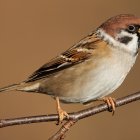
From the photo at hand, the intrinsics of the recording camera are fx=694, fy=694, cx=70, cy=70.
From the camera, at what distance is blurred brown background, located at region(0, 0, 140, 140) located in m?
9.30

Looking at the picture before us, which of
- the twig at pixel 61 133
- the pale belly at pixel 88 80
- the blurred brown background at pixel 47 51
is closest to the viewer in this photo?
the twig at pixel 61 133

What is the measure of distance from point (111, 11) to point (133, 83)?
2.11m

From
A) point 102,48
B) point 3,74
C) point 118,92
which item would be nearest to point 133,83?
point 118,92

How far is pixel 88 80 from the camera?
5.50m

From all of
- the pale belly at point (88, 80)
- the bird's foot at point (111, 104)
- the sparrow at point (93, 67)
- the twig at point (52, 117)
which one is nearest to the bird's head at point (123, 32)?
the sparrow at point (93, 67)

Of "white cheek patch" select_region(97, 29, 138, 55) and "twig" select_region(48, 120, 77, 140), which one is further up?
"white cheek patch" select_region(97, 29, 138, 55)

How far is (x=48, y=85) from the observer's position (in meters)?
5.60

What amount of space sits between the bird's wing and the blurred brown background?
3478mm

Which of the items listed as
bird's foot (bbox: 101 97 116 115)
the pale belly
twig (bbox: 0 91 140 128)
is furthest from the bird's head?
twig (bbox: 0 91 140 128)

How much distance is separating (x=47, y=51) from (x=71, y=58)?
5.00m

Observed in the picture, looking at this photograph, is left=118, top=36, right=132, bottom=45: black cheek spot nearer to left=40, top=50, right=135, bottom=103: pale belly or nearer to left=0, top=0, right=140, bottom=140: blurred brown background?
left=40, top=50, right=135, bottom=103: pale belly

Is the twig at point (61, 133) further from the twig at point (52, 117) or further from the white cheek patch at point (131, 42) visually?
the white cheek patch at point (131, 42)

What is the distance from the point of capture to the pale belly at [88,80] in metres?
5.44

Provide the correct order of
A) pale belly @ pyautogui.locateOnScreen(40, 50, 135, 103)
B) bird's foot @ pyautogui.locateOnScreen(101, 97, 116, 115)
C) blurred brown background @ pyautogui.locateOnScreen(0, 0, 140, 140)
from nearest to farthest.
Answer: bird's foot @ pyautogui.locateOnScreen(101, 97, 116, 115) < pale belly @ pyautogui.locateOnScreen(40, 50, 135, 103) < blurred brown background @ pyautogui.locateOnScreen(0, 0, 140, 140)
